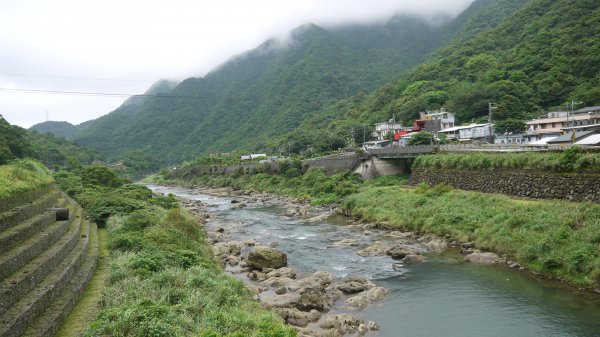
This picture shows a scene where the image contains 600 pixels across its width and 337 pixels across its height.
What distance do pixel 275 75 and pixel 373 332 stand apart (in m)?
173

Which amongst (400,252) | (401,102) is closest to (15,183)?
(400,252)

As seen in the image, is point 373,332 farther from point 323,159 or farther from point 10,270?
point 323,159

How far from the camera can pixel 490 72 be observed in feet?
265

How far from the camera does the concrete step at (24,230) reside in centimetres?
1291

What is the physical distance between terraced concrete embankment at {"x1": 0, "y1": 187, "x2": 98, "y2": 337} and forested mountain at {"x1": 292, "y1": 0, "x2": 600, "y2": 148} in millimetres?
64574

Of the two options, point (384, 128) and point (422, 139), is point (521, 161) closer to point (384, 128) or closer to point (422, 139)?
point (422, 139)

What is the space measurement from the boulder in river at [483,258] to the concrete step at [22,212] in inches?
839

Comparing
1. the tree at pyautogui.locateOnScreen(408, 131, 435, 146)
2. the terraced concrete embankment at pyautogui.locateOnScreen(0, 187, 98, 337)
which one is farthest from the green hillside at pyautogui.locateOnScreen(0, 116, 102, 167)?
the tree at pyautogui.locateOnScreen(408, 131, 435, 146)

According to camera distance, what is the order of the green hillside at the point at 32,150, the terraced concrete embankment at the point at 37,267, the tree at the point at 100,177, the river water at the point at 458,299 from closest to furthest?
the terraced concrete embankment at the point at 37,267 → the river water at the point at 458,299 → the tree at the point at 100,177 → the green hillside at the point at 32,150

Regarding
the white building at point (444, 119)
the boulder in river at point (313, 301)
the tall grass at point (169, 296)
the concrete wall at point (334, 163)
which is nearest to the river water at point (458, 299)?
the boulder in river at point (313, 301)

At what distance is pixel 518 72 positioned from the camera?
7481 centimetres

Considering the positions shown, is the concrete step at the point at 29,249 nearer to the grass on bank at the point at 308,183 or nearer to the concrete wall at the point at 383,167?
the grass on bank at the point at 308,183

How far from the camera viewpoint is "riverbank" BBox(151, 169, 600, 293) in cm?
1867

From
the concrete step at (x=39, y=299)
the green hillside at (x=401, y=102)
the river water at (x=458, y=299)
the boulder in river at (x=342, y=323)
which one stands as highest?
the green hillside at (x=401, y=102)
